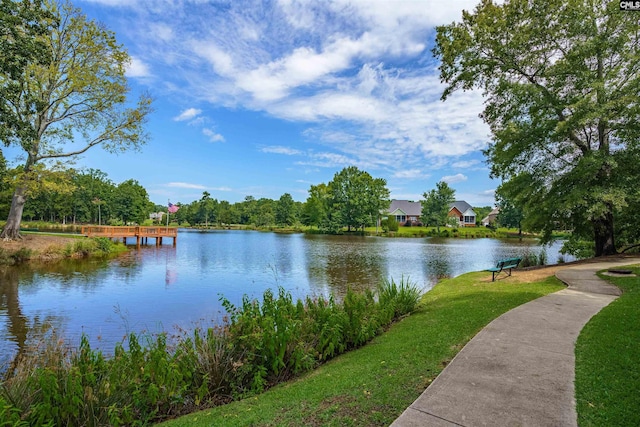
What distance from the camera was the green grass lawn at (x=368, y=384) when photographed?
12.3ft

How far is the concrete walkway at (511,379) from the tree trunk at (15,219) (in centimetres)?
2756

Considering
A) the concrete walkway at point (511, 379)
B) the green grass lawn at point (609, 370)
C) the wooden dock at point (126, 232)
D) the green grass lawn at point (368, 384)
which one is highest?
the wooden dock at point (126, 232)

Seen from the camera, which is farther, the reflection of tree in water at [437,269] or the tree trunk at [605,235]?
the reflection of tree in water at [437,269]

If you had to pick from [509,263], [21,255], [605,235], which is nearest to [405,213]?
[605,235]

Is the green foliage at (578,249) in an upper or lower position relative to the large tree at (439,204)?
lower

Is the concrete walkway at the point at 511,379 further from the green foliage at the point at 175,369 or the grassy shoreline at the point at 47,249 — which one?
the grassy shoreline at the point at 47,249

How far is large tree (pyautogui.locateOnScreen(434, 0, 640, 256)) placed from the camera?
1531 cm

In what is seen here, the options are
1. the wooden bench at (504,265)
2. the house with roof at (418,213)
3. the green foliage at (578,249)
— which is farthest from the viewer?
the house with roof at (418,213)

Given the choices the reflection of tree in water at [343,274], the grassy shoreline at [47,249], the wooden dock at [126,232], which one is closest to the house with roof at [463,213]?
the reflection of tree in water at [343,274]

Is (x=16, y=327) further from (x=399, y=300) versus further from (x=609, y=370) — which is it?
(x=609, y=370)

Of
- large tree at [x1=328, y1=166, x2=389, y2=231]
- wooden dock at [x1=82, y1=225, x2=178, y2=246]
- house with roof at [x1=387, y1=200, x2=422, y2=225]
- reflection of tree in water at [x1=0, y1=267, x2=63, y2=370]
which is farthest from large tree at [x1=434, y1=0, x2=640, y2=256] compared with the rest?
house with roof at [x1=387, y1=200, x2=422, y2=225]

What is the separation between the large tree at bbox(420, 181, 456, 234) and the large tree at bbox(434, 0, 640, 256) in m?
52.8

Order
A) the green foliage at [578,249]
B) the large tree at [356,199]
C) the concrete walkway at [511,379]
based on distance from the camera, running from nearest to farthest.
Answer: the concrete walkway at [511,379]
the green foliage at [578,249]
the large tree at [356,199]

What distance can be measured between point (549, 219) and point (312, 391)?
1835 cm
